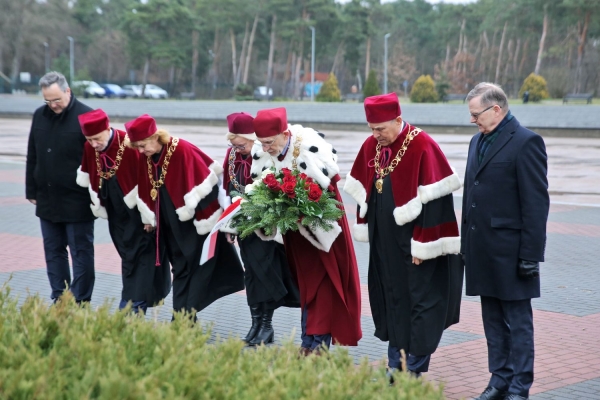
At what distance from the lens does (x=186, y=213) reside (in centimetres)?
607

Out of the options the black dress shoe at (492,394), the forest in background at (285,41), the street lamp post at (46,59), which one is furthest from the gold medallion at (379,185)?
the street lamp post at (46,59)

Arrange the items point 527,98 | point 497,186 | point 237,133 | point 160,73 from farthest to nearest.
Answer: point 160,73 < point 527,98 < point 237,133 < point 497,186

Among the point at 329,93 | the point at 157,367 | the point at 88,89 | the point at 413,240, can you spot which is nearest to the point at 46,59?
the point at 88,89

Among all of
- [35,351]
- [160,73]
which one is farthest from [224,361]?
[160,73]

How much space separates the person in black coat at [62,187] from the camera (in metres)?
6.65

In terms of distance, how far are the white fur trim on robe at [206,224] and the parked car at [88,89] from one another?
57.3 meters

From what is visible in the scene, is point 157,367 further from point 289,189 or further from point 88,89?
point 88,89

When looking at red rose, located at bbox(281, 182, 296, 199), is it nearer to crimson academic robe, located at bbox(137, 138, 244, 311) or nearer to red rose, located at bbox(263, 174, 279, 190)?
red rose, located at bbox(263, 174, 279, 190)

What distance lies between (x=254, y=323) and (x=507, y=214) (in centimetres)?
233

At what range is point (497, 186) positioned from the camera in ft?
15.3

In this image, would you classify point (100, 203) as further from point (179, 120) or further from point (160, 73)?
point (160, 73)

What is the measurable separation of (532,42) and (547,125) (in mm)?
37028

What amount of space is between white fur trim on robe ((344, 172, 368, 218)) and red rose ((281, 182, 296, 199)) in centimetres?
32

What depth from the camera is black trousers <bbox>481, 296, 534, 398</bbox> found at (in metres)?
4.67
